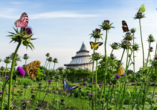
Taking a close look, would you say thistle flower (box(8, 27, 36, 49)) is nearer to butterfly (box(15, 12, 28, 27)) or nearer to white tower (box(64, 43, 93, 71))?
butterfly (box(15, 12, 28, 27))

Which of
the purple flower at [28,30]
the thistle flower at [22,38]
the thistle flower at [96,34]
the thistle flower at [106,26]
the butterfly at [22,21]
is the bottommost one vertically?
the thistle flower at [22,38]

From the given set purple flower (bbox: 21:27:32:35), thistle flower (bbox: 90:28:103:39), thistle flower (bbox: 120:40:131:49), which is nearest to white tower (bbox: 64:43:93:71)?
thistle flower (bbox: 120:40:131:49)

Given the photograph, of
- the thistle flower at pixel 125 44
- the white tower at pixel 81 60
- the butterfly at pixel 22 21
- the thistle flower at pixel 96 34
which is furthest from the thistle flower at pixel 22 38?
the white tower at pixel 81 60

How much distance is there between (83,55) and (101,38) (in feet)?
218

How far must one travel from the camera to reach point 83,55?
7238 cm

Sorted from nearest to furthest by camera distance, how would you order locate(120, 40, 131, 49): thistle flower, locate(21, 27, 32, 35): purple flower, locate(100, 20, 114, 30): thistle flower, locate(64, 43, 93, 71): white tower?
locate(21, 27, 32, 35): purple flower
locate(100, 20, 114, 30): thistle flower
locate(120, 40, 131, 49): thistle flower
locate(64, 43, 93, 71): white tower

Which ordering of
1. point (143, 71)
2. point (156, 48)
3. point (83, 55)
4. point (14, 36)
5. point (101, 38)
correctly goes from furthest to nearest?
point (83, 55)
point (143, 71)
point (156, 48)
point (101, 38)
point (14, 36)

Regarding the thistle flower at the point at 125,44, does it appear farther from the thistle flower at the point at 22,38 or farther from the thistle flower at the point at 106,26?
the thistle flower at the point at 22,38

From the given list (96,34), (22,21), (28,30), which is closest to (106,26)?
(96,34)

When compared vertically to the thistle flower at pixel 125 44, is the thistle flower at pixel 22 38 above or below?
below

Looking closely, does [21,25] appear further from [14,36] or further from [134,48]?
[134,48]

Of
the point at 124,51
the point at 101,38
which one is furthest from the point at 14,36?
the point at 124,51

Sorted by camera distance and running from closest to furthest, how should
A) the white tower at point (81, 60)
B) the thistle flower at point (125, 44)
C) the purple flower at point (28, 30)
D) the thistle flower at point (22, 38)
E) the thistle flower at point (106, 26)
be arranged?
the thistle flower at point (22, 38), the purple flower at point (28, 30), the thistle flower at point (106, 26), the thistle flower at point (125, 44), the white tower at point (81, 60)

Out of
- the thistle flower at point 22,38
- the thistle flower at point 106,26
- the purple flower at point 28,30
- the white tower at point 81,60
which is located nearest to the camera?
the thistle flower at point 22,38
